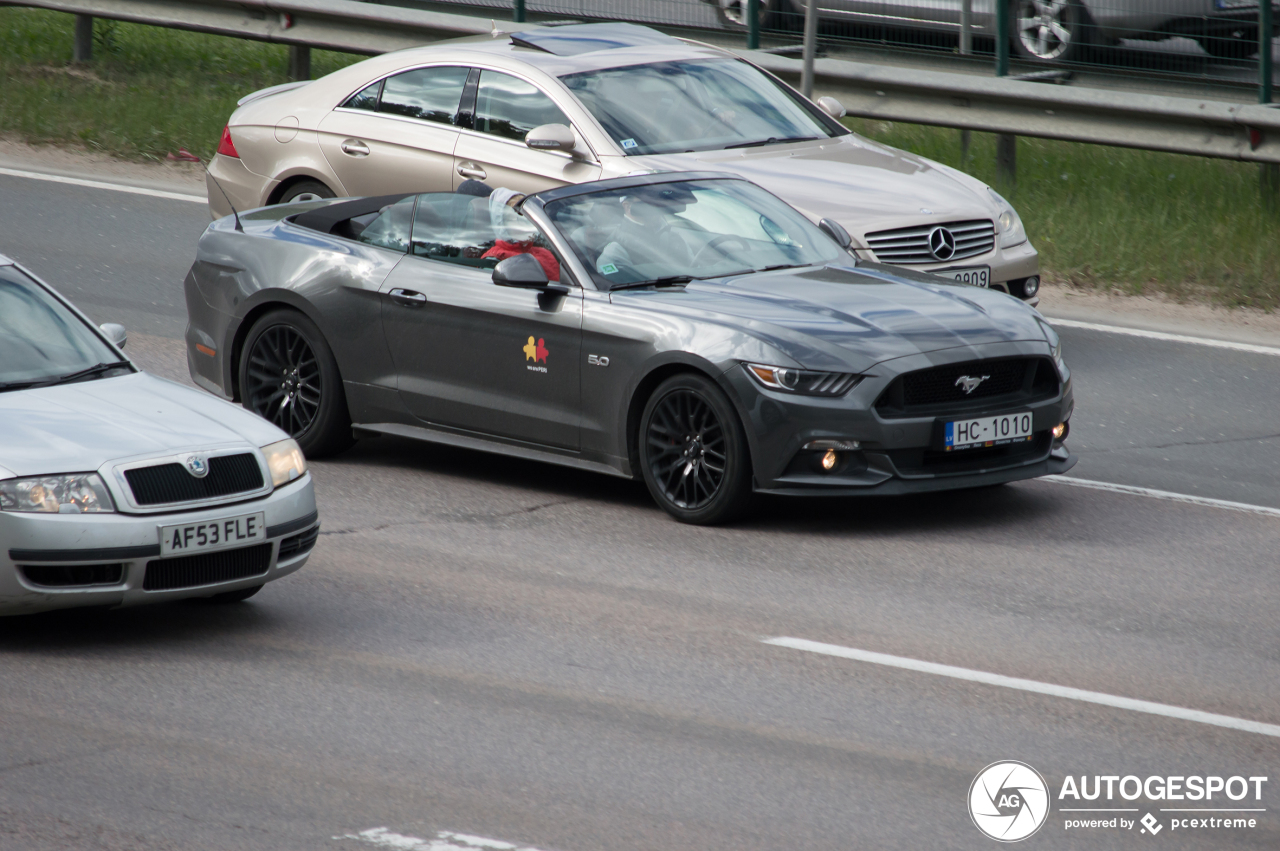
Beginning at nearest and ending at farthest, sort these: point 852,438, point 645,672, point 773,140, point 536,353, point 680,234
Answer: point 645,672 < point 852,438 < point 536,353 < point 680,234 < point 773,140

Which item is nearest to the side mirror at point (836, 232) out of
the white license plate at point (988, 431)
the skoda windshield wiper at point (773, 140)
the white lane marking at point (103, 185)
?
the white license plate at point (988, 431)

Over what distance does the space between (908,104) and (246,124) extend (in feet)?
18.0

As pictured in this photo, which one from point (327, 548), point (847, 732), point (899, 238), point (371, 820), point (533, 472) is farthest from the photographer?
point (899, 238)

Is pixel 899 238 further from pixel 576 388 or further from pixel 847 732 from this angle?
pixel 847 732

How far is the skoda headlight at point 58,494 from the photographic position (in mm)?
6652

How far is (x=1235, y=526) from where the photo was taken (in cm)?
888

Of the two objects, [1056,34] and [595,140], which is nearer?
[595,140]

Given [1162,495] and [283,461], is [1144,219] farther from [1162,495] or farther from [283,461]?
[283,461]

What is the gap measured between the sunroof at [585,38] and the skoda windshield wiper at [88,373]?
19.5ft

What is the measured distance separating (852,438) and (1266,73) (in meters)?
8.11

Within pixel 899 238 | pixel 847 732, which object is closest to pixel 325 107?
pixel 899 238

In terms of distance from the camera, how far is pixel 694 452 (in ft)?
28.6

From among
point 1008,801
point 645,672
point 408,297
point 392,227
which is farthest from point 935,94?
point 1008,801

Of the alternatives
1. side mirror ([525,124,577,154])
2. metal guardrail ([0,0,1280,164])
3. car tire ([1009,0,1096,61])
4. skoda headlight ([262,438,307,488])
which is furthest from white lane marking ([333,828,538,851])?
car tire ([1009,0,1096,61])
